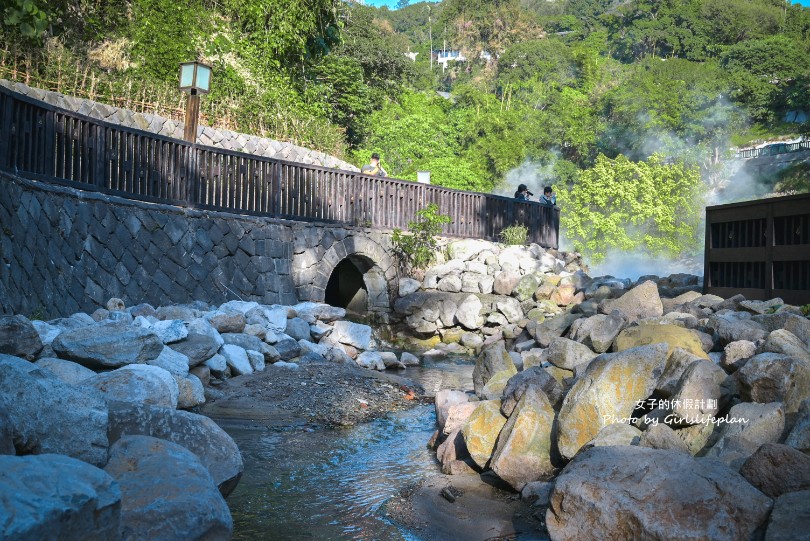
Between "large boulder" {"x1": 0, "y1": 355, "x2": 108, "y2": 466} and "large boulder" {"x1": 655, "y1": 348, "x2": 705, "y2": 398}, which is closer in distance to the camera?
"large boulder" {"x1": 0, "y1": 355, "x2": 108, "y2": 466}

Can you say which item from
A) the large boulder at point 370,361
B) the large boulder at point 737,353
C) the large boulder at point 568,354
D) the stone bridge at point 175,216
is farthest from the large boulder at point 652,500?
the large boulder at point 370,361

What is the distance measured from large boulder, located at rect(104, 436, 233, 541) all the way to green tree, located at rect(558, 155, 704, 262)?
33201 millimetres

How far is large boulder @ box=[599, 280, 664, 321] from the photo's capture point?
11344mm

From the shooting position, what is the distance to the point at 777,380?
5660 millimetres

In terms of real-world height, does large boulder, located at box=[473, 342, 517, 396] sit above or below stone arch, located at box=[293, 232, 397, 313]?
below

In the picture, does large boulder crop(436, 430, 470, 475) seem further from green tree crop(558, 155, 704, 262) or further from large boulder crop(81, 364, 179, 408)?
green tree crop(558, 155, 704, 262)

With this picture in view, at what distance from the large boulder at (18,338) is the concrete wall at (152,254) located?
1460 millimetres

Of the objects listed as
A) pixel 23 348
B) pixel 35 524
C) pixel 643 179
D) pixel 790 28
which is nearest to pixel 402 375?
pixel 23 348

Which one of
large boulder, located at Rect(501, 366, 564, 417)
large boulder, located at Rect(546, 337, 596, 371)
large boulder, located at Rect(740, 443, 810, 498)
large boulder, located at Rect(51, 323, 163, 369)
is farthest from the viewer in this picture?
large boulder, located at Rect(546, 337, 596, 371)

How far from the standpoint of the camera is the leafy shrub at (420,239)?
57.6 ft

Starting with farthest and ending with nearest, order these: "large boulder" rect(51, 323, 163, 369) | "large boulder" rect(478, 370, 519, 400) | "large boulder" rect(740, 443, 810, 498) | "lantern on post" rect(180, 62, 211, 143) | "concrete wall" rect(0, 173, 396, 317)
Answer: "lantern on post" rect(180, 62, 211, 143) < "concrete wall" rect(0, 173, 396, 317) < "large boulder" rect(478, 370, 519, 400) < "large boulder" rect(51, 323, 163, 369) < "large boulder" rect(740, 443, 810, 498)

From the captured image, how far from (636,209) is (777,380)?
30768 millimetres

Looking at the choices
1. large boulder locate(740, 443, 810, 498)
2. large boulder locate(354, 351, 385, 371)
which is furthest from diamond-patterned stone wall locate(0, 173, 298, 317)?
large boulder locate(740, 443, 810, 498)

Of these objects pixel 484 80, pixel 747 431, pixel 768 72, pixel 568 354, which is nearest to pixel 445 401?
pixel 568 354
